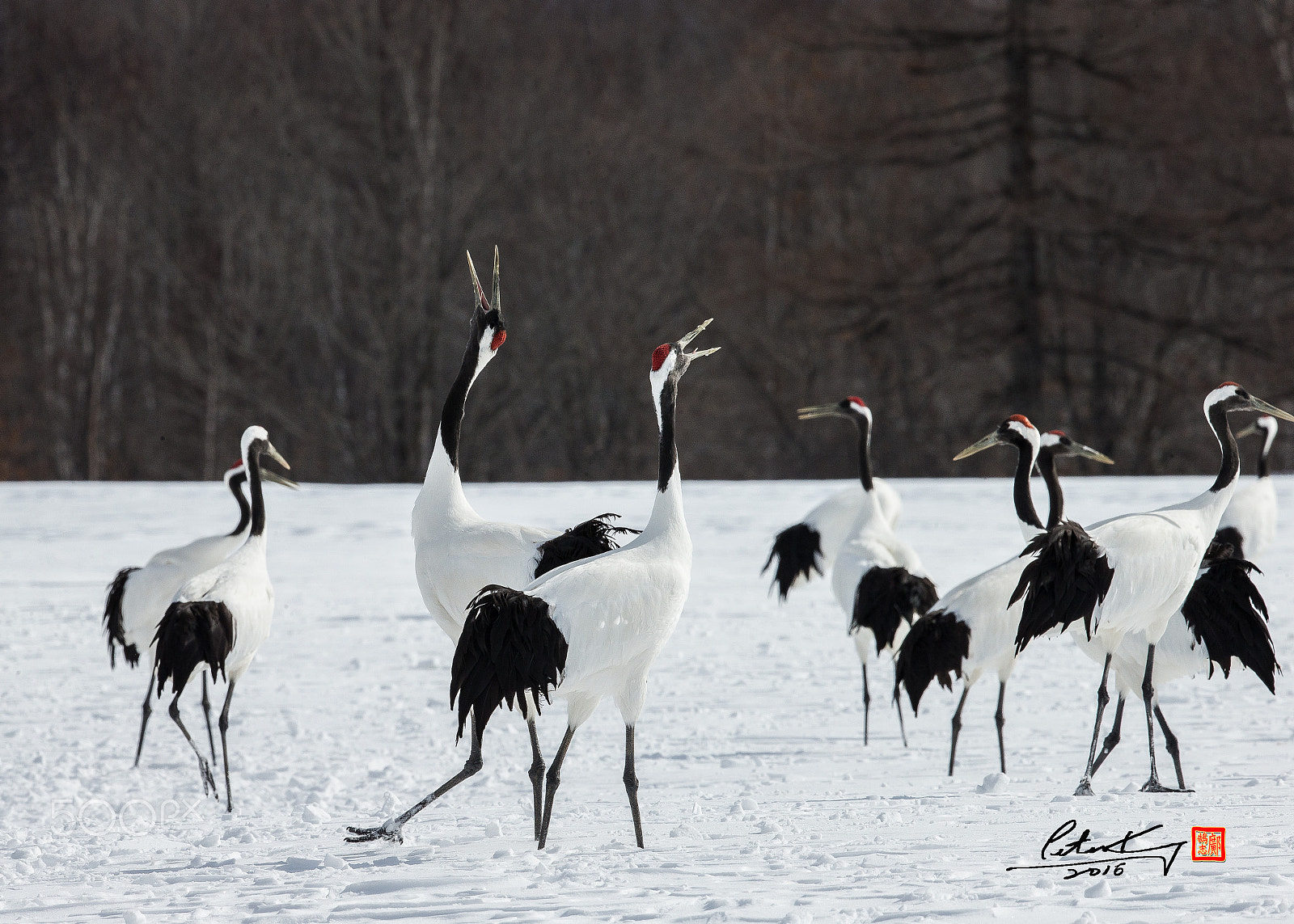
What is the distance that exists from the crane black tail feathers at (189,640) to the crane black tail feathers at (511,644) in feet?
5.98

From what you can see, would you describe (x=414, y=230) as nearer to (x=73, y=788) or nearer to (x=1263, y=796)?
(x=73, y=788)

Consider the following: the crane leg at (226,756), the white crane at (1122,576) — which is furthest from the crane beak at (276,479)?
the white crane at (1122,576)

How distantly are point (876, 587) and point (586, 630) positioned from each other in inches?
112

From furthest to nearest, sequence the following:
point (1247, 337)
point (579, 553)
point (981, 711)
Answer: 1. point (1247, 337)
2. point (981, 711)
3. point (579, 553)

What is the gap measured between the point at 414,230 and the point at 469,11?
171 inches

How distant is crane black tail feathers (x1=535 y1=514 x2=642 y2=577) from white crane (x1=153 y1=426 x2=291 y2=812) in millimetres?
1483

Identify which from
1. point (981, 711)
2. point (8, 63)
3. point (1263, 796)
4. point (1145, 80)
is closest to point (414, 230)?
point (8, 63)

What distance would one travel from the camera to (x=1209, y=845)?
4.02 m

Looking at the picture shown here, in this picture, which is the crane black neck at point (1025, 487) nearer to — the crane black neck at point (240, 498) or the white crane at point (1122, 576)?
the white crane at point (1122, 576)

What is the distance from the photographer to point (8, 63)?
23.9 m

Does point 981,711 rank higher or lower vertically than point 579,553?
lower
